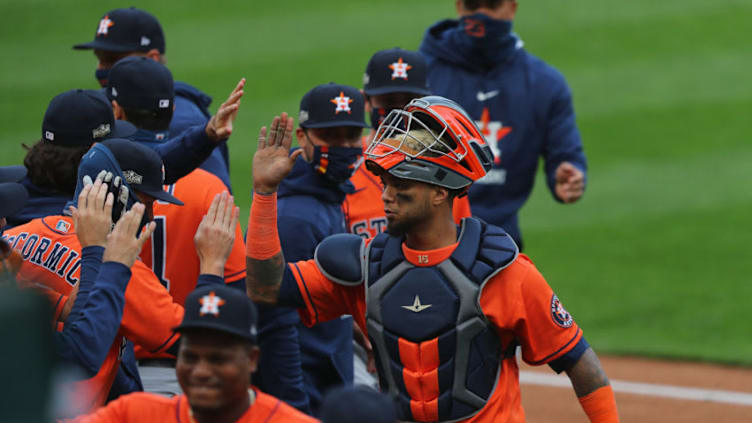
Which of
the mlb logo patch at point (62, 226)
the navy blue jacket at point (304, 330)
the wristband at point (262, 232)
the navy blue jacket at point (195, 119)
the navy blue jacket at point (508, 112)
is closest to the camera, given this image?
the wristband at point (262, 232)

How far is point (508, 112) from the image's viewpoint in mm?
6723

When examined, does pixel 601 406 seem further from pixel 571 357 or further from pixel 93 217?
pixel 93 217

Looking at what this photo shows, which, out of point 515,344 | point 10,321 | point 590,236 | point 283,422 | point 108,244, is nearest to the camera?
point 10,321

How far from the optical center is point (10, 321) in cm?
140

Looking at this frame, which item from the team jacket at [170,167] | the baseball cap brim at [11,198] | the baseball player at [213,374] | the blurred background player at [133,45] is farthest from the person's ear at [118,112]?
the baseball player at [213,374]

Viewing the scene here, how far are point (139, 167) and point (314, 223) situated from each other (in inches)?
42.4

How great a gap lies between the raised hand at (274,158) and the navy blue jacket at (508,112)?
3080 millimetres

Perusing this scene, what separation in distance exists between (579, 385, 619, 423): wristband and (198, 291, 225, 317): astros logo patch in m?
1.38

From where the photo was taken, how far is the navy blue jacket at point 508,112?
6.72 m

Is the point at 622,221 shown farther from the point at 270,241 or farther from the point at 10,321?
the point at 10,321

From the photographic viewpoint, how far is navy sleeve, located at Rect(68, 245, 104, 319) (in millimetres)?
3287

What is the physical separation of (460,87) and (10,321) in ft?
18.3

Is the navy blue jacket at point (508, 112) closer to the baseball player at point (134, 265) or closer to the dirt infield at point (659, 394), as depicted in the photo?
the dirt infield at point (659, 394)

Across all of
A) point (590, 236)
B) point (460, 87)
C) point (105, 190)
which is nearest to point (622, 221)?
point (590, 236)
